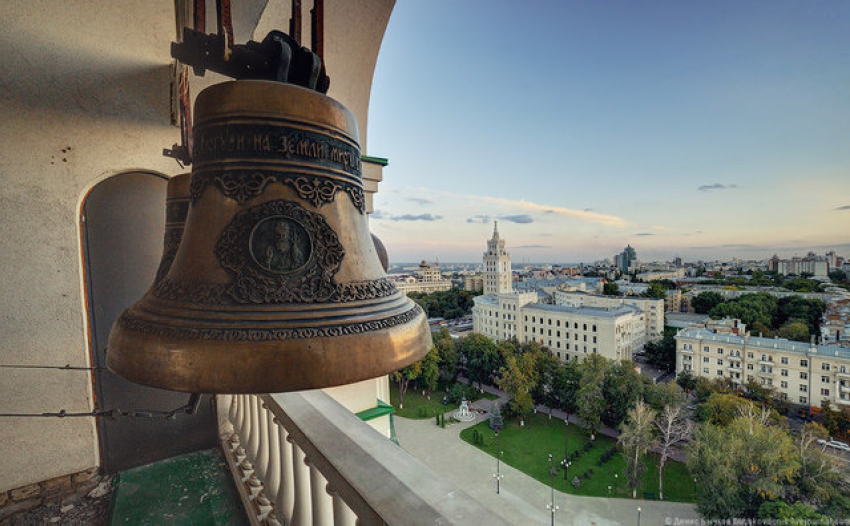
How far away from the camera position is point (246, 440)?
2324 mm

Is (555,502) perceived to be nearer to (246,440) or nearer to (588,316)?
(246,440)

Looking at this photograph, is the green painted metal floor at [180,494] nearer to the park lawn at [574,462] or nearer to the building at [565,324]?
the park lawn at [574,462]

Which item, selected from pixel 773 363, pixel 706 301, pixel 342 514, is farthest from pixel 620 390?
pixel 706 301

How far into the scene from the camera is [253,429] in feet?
7.22

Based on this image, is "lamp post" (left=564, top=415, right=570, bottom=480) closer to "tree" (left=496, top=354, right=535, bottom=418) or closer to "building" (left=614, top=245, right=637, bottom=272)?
"tree" (left=496, top=354, right=535, bottom=418)

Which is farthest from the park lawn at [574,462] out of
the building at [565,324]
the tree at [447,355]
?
the building at [565,324]

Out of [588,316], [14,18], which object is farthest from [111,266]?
[588,316]

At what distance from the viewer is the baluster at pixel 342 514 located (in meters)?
1.19

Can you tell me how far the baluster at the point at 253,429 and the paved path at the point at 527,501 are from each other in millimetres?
9165

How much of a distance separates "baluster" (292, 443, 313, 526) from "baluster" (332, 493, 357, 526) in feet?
1.16

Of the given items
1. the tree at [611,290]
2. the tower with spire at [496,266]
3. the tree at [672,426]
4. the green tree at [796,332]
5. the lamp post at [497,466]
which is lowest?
the lamp post at [497,466]

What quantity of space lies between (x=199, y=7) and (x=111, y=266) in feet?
6.53

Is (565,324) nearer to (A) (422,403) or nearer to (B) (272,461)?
(A) (422,403)

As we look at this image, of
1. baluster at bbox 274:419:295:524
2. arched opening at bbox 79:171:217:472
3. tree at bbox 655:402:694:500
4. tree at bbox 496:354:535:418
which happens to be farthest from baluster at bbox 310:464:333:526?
tree at bbox 496:354:535:418
